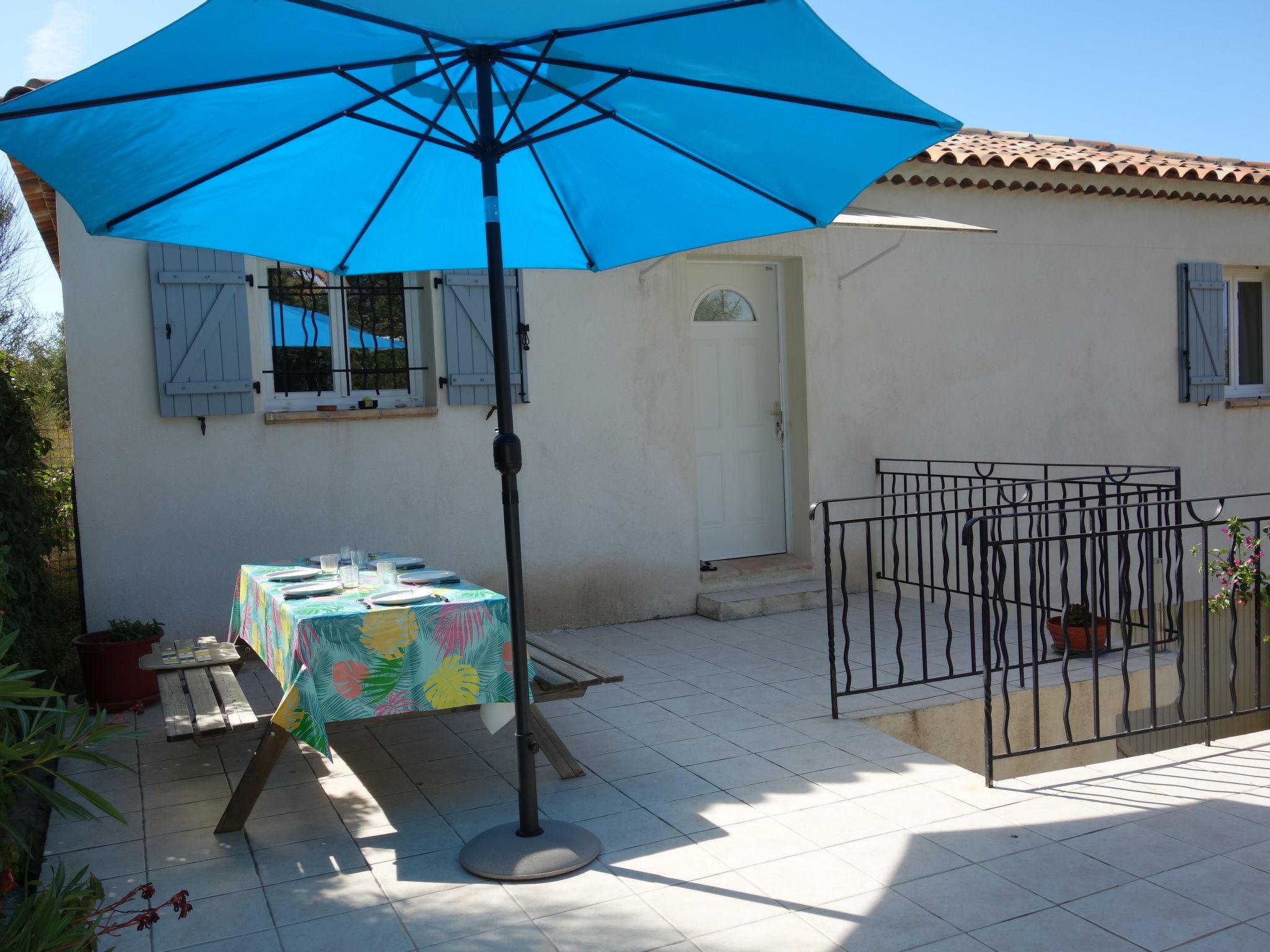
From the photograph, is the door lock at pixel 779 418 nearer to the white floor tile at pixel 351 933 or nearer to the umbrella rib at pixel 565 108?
the umbrella rib at pixel 565 108

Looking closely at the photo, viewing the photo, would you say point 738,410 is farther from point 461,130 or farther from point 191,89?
point 191,89

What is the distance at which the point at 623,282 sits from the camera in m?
6.83

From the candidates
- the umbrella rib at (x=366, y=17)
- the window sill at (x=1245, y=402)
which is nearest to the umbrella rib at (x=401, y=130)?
the umbrella rib at (x=366, y=17)

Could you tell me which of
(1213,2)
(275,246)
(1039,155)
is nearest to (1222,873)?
(275,246)

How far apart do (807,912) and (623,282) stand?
475cm

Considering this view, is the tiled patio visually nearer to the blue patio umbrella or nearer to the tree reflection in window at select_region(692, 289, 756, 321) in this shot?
the blue patio umbrella

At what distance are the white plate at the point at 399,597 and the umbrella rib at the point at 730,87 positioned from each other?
185 cm

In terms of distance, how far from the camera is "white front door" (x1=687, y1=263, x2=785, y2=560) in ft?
24.3

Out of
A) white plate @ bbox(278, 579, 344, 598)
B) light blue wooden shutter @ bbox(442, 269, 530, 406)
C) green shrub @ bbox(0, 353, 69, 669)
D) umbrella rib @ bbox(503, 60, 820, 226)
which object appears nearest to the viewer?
umbrella rib @ bbox(503, 60, 820, 226)

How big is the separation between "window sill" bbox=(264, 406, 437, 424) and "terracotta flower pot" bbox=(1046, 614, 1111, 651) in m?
3.88

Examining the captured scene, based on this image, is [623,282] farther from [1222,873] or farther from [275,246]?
[1222,873]

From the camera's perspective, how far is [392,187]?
12.3 feet

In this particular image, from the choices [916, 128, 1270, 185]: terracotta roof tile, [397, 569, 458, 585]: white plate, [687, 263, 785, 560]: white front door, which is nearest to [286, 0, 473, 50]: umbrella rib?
[397, 569, 458, 585]: white plate

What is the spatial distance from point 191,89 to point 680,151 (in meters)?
1.48
